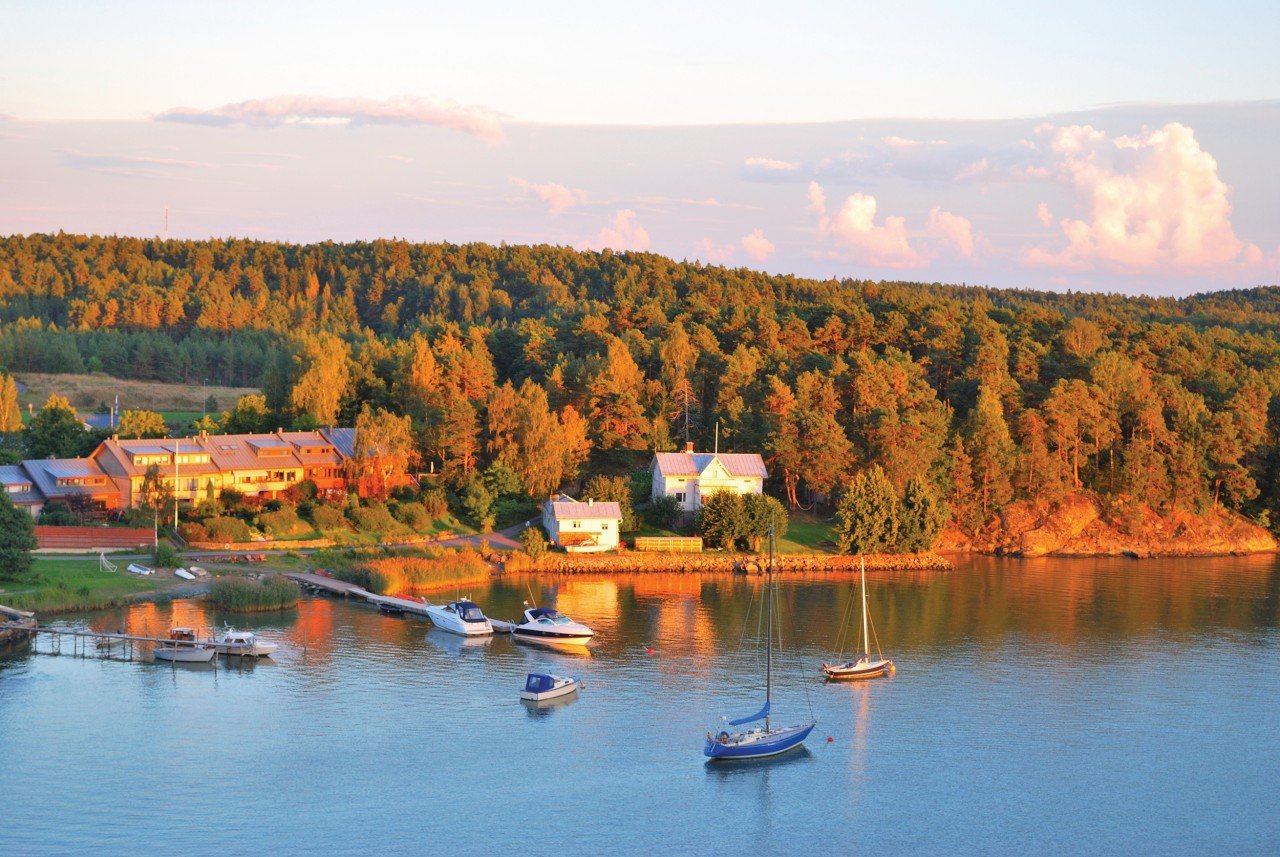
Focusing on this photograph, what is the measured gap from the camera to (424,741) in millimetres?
32500

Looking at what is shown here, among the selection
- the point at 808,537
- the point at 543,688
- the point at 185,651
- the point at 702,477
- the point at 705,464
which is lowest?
the point at 543,688

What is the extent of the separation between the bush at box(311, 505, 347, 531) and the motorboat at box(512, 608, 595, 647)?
58.8ft

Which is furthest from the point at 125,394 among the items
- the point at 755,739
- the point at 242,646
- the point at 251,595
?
the point at 755,739

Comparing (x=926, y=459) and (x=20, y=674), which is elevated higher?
(x=926, y=459)

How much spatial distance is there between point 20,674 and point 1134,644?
3619 centimetres

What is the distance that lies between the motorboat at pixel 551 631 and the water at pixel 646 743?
2.24 ft

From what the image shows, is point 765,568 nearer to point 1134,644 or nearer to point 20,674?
point 1134,644

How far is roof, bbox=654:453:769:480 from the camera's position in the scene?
6234 cm

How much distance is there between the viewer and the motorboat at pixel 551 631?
4303 centimetres

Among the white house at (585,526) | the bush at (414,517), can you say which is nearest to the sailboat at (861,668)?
the white house at (585,526)

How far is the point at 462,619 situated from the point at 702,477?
66.2 feet

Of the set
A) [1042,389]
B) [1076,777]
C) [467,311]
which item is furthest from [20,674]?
[467,311]

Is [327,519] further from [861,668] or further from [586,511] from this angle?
[861,668]

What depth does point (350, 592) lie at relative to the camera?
50.2 m
